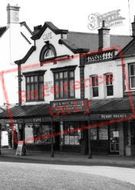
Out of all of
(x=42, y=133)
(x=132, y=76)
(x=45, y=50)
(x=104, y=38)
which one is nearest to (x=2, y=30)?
(x=45, y=50)

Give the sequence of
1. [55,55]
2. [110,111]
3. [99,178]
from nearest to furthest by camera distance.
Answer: [99,178]
[110,111]
[55,55]

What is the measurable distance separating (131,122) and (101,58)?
5190 mm

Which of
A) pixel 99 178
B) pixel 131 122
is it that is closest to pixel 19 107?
pixel 131 122

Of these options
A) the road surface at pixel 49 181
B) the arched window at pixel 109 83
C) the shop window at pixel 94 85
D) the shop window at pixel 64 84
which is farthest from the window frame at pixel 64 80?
the road surface at pixel 49 181

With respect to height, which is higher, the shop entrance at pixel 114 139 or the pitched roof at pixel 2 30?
the pitched roof at pixel 2 30

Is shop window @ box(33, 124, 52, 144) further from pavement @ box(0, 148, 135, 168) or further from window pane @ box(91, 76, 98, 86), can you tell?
window pane @ box(91, 76, 98, 86)

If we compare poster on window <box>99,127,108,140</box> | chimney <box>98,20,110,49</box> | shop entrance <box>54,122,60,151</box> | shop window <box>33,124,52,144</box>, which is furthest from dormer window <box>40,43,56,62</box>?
poster on window <box>99,127,108,140</box>

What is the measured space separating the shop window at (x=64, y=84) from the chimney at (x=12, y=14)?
15092 mm

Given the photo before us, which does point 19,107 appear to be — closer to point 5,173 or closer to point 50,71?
point 50,71

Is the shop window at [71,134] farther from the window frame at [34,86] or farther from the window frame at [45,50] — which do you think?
the window frame at [45,50]

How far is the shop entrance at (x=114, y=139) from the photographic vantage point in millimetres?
39866

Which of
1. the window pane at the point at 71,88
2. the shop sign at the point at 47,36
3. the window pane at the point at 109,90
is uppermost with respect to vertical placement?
the shop sign at the point at 47,36

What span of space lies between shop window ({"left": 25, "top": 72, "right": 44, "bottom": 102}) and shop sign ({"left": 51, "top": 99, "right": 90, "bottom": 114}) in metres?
4.91

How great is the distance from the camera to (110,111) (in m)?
36.4
